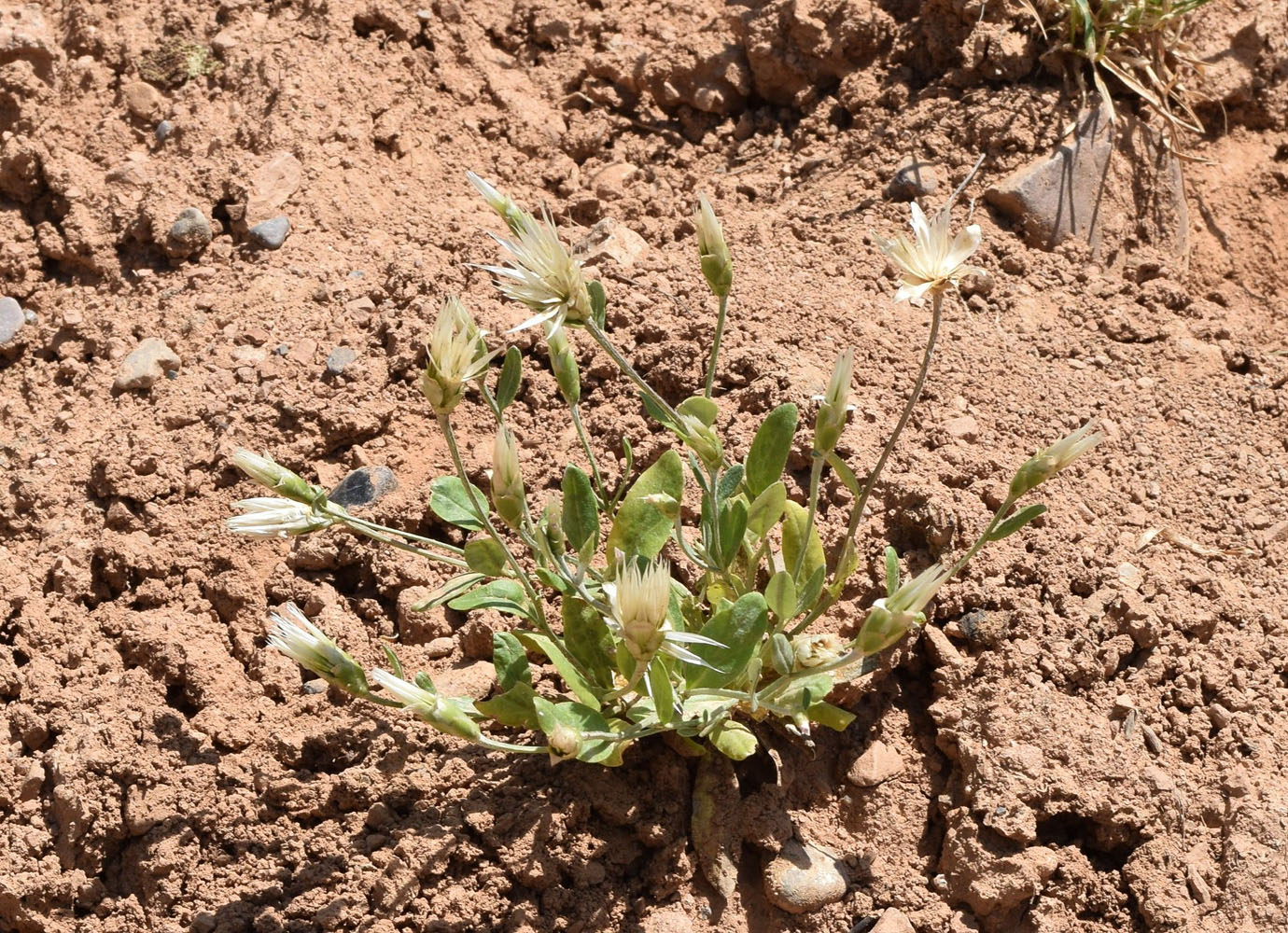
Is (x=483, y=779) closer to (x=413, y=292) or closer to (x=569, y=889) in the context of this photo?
(x=569, y=889)

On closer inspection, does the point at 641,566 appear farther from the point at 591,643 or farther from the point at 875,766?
the point at 875,766

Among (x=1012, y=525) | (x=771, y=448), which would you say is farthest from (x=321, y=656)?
(x=1012, y=525)

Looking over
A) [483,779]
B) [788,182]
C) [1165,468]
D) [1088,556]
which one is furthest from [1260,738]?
[788,182]

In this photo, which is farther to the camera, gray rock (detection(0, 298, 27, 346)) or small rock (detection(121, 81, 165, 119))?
small rock (detection(121, 81, 165, 119))

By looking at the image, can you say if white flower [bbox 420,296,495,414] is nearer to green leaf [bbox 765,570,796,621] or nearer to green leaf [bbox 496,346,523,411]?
green leaf [bbox 496,346,523,411]

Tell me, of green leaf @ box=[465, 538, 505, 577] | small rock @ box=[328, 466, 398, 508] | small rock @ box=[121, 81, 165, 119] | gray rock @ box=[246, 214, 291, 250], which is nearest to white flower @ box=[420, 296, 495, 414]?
green leaf @ box=[465, 538, 505, 577]
